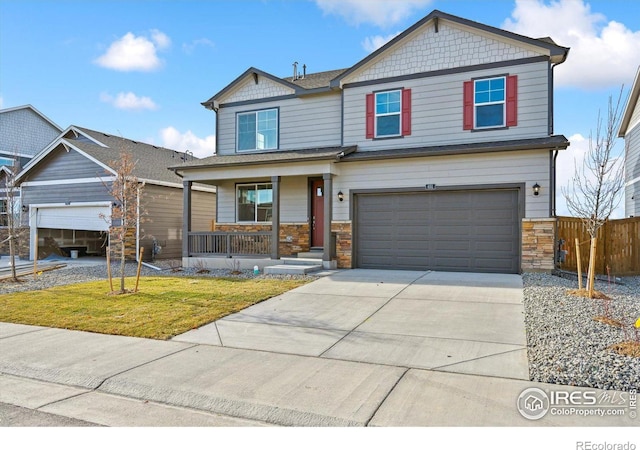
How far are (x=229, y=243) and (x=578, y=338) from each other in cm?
1096

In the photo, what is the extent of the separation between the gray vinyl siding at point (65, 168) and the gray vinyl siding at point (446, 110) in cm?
1046

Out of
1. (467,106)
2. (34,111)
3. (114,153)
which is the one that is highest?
(34,111)

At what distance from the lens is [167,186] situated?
18.8 meters

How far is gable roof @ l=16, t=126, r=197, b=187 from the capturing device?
58.7ft

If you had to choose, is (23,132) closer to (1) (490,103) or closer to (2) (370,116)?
(2) (370,116)

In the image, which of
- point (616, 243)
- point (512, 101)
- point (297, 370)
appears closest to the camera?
point (297, 370)

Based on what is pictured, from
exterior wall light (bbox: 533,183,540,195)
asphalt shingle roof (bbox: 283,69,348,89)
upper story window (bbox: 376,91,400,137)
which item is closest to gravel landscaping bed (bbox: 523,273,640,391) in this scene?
exterior wall light (bbox: 533,183,540,195)

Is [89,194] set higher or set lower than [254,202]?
higher

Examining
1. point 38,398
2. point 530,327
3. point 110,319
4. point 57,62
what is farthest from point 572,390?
point 57,62

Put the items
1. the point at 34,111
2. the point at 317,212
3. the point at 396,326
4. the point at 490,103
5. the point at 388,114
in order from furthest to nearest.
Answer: the point at 34,111 < the point at 317,212 < the point at 388,114 < the point at 490,103 < the point at 396,326

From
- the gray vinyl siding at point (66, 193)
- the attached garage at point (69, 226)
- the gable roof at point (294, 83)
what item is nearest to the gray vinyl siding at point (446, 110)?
the gable roof at point (294, 83)

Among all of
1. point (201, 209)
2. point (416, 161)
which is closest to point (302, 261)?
point (416, 161)

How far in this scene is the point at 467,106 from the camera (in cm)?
1270
